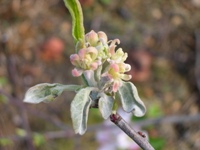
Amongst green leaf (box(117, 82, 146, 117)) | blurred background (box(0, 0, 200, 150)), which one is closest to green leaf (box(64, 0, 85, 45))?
green leaf (box(117, 82, 146, 117))

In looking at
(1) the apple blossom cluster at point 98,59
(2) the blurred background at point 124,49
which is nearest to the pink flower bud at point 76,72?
(1) the apple blossom cluster at point 98,59

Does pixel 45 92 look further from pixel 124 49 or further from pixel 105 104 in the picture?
pixel 124 49

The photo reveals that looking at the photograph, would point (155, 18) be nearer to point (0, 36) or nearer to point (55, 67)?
point (55, 67)

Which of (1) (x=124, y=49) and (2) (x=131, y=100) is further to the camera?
(1) (x=124, y=49)

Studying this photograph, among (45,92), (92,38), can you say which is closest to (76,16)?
(92,38)

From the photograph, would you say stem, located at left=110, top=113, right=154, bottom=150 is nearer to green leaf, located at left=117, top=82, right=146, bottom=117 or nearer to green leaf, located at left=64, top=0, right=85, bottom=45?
green leaf, located at left=117, top=82, right=146, bottom=117
